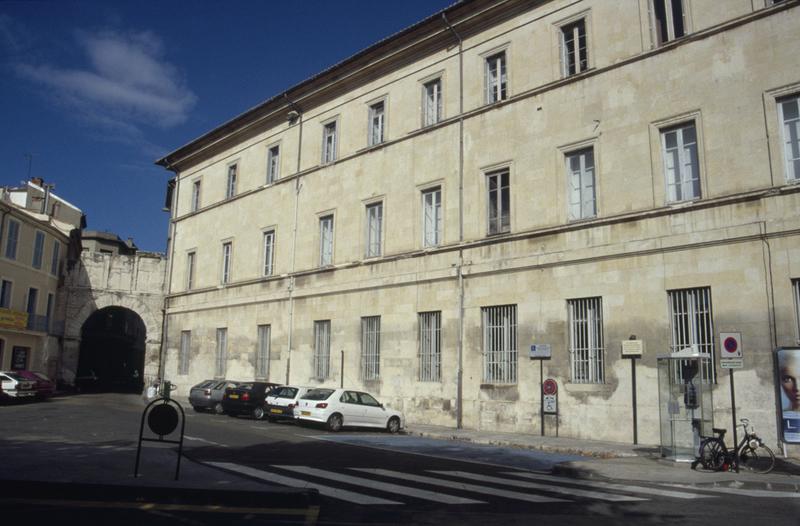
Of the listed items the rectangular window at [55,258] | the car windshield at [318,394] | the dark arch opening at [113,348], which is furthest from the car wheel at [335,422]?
the dark arch opening at [113,348]

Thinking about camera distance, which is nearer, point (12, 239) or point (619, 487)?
point (619, 487)

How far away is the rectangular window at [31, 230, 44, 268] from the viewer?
37.0 meters

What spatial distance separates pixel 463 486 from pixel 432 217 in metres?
14.7

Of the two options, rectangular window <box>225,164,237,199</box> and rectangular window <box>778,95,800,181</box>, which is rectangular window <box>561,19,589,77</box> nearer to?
rectangular window <box>778,95,800,181</box>

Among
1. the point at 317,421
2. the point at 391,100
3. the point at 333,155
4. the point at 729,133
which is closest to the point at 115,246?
the point at 333,155

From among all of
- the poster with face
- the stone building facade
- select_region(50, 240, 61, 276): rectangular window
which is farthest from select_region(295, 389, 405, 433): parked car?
select_region(50, 240, 61, 276): rectangular window

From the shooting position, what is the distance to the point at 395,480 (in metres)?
10.6

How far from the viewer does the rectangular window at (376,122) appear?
88.5ft

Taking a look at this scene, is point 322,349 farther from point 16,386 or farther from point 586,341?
point 16,386

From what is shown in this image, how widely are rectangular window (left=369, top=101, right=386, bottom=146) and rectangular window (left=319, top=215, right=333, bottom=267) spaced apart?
3813 millimetres

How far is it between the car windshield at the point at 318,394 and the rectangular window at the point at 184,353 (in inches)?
694

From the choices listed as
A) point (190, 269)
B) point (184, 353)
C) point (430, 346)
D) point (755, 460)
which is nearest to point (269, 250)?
point (190, 269)

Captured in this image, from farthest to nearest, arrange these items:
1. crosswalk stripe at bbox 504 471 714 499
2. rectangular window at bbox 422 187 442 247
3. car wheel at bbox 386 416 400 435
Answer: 1. rectangular window at bbox 422 187 442 247
2. car wheel at bbox 386 416 400 435
3. crosswalk stripe at bbox 504 471 714 499

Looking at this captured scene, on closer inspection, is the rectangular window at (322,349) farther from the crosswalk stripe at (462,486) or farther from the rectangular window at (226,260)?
the crosswalk stripe at (462,486)
